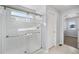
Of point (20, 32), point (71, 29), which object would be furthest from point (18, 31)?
point (71, 29)

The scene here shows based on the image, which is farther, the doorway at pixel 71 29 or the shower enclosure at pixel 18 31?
the doorway at pixel 71 29

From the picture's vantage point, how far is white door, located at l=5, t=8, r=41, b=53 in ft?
4.12

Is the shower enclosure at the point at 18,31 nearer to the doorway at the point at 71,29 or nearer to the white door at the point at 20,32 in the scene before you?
the white door at the point at 20,32

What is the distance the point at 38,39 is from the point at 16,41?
2.31 ft

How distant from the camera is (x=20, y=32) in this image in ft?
4.76

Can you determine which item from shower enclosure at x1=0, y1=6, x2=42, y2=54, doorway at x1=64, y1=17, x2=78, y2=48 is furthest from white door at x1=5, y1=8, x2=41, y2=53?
doorway at x1=64, y1=17, x2=78, y2=48

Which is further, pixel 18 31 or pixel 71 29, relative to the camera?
pixel 71 29

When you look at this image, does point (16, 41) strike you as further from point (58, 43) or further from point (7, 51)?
point (58, 43)

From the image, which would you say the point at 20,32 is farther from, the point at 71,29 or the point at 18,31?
the point at 71,29

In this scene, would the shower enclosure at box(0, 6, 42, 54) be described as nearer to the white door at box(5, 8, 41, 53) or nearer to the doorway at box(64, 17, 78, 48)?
the white door at box(5, 8, 41, 53)

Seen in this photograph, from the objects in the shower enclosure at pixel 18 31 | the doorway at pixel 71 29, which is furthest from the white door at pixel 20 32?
the doorway at pixel 71 29

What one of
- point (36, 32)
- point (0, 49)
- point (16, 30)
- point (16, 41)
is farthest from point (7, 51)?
point (36, 32)

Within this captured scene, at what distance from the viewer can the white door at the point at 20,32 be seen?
49.4 inches
